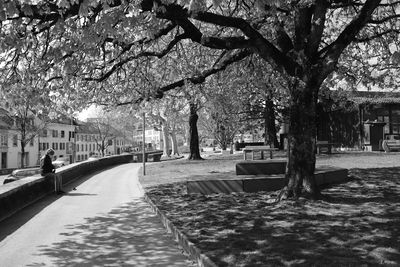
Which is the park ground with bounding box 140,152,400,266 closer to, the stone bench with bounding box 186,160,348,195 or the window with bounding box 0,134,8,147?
the stone bench with bounding box 186,160,348,195

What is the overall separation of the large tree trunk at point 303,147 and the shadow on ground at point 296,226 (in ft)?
1.35

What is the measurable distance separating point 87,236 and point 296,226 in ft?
13.5

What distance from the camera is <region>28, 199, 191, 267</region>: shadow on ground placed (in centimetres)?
726

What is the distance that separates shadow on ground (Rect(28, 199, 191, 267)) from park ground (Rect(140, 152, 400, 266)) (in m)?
0.48

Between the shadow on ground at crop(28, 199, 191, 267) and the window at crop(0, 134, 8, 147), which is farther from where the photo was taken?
the window at crop(0, 134, 8, 147)

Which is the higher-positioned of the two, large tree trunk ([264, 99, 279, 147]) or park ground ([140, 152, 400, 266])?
large tree trunk ([264, 99, 279, 147])

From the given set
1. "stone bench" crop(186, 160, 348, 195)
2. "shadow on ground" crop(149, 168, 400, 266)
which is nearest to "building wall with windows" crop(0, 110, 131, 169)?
"stone bench" crop(186, 160, 348, 195)

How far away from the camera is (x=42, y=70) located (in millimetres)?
12375

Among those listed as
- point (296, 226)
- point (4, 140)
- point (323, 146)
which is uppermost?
point (4, 140)

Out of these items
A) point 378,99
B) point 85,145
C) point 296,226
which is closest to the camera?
point 296,226

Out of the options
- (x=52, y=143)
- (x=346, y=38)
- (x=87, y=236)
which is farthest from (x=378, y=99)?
(x=52, y=143)

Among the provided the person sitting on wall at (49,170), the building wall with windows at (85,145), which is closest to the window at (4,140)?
the building wall with windows at (85,145)

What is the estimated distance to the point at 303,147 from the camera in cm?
1069

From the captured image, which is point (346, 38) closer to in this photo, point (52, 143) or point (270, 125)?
point (270, 125)
